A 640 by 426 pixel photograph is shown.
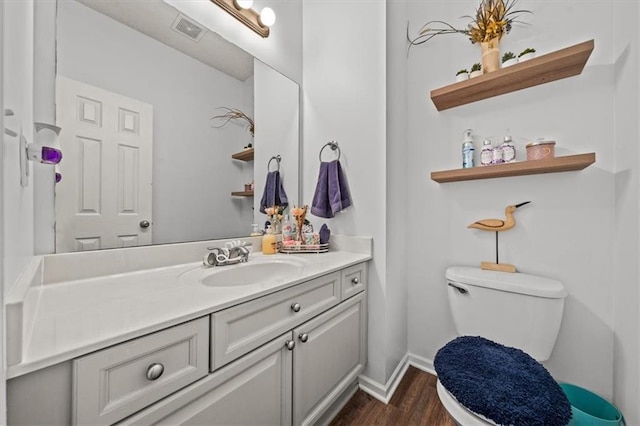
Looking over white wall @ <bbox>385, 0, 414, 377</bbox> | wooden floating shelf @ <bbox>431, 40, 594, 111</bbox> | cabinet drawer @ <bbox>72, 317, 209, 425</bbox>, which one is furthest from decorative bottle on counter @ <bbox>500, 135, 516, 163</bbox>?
cabinet drawer @ <bbox>72, 317, 209, 425</bbox>

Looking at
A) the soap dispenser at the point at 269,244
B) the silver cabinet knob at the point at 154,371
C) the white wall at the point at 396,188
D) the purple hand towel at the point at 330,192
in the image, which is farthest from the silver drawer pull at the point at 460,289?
the silver cabinet knob at the point at 154,371

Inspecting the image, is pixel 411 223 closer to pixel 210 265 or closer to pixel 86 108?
pixel 210 265

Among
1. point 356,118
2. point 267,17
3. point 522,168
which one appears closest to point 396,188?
point 356,118

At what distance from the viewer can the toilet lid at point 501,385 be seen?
68cm

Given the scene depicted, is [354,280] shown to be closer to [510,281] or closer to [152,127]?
[510,281]

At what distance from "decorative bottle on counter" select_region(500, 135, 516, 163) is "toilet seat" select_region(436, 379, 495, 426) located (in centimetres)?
106

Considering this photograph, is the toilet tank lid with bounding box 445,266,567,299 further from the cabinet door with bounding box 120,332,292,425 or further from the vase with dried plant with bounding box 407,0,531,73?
the vase with dried plant with bounding box 407,0,531,73

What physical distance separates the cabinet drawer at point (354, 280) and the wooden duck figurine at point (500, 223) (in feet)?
2.13

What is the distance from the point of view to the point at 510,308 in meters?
1.12

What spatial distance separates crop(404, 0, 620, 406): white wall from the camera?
1.11 m

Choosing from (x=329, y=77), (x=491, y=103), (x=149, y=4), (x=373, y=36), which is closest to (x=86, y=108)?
(x=149, y=4)

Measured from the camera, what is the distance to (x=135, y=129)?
1054 mm

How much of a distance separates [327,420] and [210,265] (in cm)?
90

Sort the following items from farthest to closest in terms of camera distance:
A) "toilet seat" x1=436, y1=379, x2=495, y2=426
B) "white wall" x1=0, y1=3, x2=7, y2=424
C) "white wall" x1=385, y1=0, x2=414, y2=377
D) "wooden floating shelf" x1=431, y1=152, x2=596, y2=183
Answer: "white wall" x1=385, y1=0, x2=414, y2=377 < "wooden floating shelf" x1=431, y1=152, x2=596, y2=183 < "toilet seat" x1=436, y1=379, x2=495, y2=426 < "white wall" x1=0, y1=3, x2=7, y2=424
